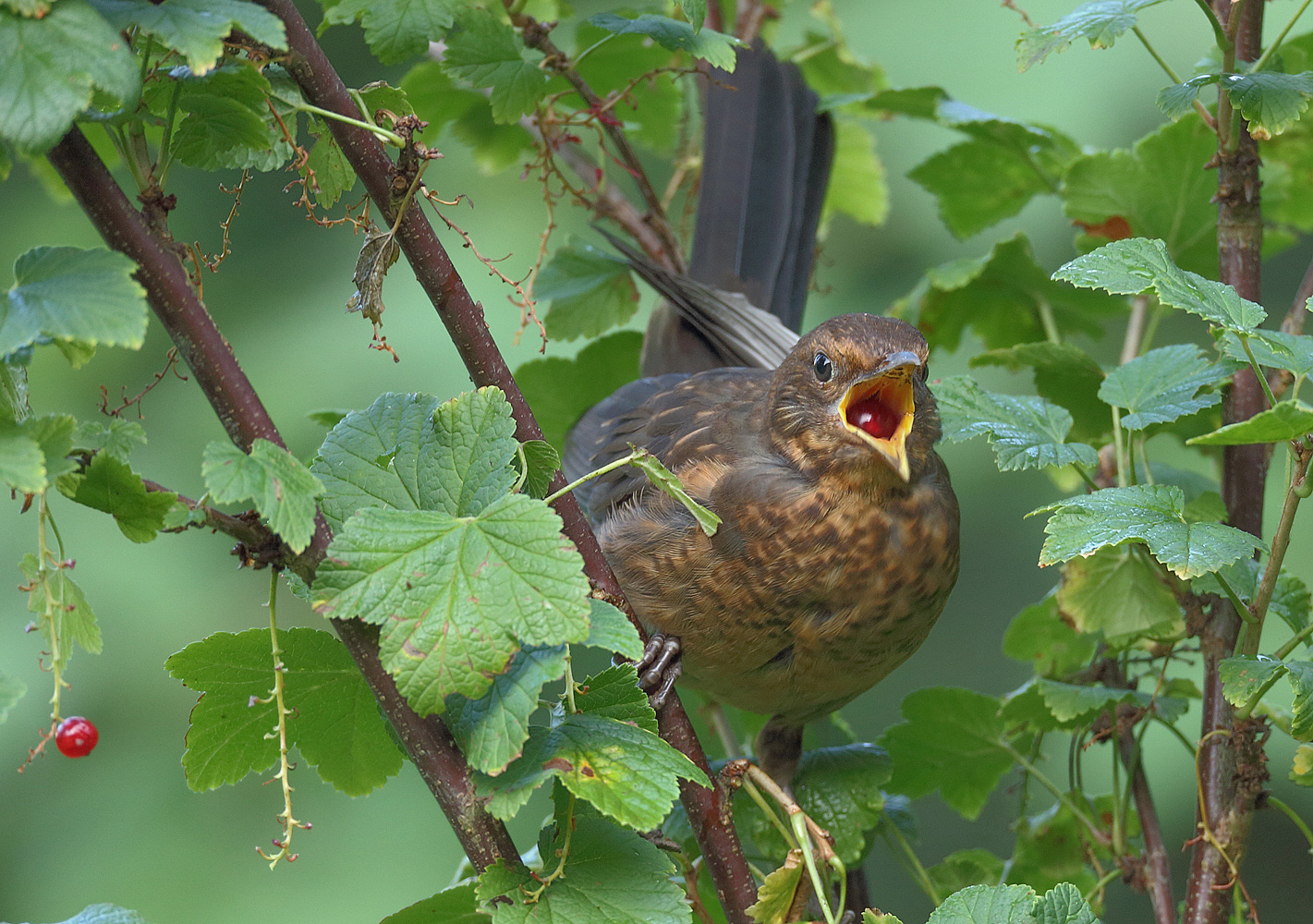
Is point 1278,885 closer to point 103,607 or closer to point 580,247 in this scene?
point 580,247

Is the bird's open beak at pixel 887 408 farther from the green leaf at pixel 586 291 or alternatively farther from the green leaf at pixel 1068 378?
the green leaf at pixel 586 291

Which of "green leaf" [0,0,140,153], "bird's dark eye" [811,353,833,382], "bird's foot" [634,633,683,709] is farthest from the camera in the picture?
"bird's dark eye" [811,353,833,382]

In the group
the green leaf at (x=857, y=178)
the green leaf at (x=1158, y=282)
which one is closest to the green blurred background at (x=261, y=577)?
the green leaf at (x=857, y=178)

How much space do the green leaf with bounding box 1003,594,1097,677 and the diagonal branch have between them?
1.10 metres

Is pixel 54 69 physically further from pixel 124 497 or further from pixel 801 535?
pixel 801 535

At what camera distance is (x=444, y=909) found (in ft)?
3.77

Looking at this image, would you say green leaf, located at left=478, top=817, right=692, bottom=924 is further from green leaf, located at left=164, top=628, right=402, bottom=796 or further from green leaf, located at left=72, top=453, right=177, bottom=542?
green leaf, located at left=72, top=453, right=177, bottom=542

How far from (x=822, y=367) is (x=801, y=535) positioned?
0.28 m

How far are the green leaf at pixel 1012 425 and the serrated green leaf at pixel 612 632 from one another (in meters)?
0.57

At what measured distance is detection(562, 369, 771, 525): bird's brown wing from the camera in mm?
1932

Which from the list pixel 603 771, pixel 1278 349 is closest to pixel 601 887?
pixel 603 771

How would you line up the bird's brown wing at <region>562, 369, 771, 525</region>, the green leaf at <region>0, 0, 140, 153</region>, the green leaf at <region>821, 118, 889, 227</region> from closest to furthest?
1. the green leaf at <region>0, 0, 140, 153</region>
2. the bird's brown wing at <region>562, 369, 771, 525</region>
3. the green leaf at <region>821, 118, 889, 227</region>

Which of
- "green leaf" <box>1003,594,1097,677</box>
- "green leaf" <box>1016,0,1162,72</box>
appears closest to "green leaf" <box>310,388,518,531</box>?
"green leaf" <box>1016,0,1162,72</box>

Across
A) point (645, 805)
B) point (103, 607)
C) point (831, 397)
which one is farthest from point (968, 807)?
point (103, 607)
